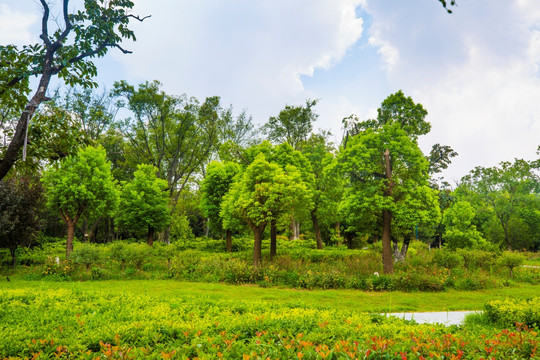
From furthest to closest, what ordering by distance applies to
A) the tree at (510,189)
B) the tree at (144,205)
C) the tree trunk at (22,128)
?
the tree at (510,189) → the tree at (144,205) → the tree trunk at (22,128)

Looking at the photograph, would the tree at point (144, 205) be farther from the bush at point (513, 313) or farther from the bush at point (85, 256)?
the bush at point (513, 313)

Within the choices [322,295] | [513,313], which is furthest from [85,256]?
[513,313]

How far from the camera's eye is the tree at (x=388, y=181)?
14.3 meters

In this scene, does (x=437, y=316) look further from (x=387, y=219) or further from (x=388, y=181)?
(x=388, y=181)

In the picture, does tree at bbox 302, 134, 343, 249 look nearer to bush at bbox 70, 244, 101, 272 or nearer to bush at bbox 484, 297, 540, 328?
bush at bbox 70, 244, 101, 272

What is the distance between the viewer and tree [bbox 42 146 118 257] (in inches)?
697

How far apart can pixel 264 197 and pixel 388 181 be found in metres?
A: 6.16

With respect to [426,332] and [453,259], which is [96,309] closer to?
[426,332]

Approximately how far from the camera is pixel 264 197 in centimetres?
1662

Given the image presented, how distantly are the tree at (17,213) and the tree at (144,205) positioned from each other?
7.25 m

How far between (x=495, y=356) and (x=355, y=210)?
11.9 meters

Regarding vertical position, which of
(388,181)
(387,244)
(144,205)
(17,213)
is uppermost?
(388,181)

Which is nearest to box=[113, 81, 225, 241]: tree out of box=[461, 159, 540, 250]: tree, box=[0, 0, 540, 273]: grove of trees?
box=[0, 0, 540, 273]: grove of trees

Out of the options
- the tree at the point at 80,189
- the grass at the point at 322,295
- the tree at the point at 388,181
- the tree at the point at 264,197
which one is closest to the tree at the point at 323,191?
the tree at the point at 264,197
